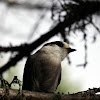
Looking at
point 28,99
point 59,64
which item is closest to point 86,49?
point 59,64

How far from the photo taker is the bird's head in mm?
3613

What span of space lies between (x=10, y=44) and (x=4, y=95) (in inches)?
62.6

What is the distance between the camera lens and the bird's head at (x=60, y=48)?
3.61 m

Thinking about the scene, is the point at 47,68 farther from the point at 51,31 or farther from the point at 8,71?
the point at 8,71

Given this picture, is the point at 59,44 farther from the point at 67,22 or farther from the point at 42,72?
the point at 42,72

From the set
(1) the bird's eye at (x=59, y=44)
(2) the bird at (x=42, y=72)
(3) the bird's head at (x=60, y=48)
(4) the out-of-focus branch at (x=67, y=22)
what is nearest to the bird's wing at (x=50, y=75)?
(2) the bird at (x=42, y=72)

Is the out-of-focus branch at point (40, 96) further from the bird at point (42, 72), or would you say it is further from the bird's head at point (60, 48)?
the bird's head at point (60, 48)

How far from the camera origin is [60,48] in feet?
12.2

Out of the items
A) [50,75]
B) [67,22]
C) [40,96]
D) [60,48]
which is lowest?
[40,96]

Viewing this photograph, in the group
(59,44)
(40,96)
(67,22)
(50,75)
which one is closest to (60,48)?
(59,44)

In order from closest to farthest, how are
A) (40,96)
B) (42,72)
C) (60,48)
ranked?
(40,96), (42,72), (60,48)

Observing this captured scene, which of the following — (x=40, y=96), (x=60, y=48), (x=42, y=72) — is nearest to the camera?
(x=40, y=96)

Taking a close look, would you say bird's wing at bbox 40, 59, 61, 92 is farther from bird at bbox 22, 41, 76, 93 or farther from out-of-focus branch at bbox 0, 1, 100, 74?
out-of-focus branch at bbox 0, 1, 100, 74

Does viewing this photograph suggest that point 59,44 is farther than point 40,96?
Yes
